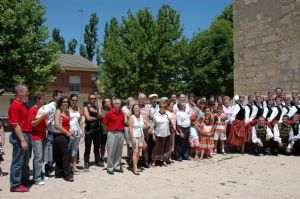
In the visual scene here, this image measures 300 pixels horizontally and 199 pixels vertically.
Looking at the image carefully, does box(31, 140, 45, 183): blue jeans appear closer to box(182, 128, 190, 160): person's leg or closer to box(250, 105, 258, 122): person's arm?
box(182, 128, 190, 160): person's leg

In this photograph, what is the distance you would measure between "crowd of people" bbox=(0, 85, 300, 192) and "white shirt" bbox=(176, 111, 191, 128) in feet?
0.09

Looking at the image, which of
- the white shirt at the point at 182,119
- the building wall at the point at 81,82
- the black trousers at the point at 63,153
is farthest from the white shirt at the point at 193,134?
the building wall at the point at 81,82

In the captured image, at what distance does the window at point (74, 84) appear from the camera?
135 feet

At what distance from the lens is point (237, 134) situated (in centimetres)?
1058

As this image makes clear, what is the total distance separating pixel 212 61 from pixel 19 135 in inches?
1003

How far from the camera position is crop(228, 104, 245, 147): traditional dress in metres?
10.6

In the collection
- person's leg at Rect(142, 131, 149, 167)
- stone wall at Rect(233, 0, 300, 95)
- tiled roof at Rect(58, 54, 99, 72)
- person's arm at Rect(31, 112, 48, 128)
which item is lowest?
person's leg at Rect(142, 131, 149, 167)

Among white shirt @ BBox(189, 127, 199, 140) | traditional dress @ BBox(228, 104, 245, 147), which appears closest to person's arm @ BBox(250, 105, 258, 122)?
traditional dress @ BBox(228, 104, 245, 147)

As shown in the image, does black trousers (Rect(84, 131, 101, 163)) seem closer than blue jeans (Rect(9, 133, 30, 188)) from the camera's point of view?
No

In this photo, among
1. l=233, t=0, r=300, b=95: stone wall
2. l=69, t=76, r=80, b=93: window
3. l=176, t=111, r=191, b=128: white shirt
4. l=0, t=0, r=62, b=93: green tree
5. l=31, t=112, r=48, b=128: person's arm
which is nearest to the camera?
l=31, t=112, r=48, b=128: person's arm

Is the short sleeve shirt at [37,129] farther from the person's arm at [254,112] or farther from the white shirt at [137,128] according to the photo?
the person's arm at [254,112]

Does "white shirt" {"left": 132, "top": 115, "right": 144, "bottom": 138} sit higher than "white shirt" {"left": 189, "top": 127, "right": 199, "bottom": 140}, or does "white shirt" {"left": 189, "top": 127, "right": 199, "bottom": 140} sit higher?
"white shirt" {"left": 132, "top": 115, "right": 144, "bottom": 138}

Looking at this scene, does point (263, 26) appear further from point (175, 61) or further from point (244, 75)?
point (175, 61)

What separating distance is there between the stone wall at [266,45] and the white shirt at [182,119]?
14.3ft
